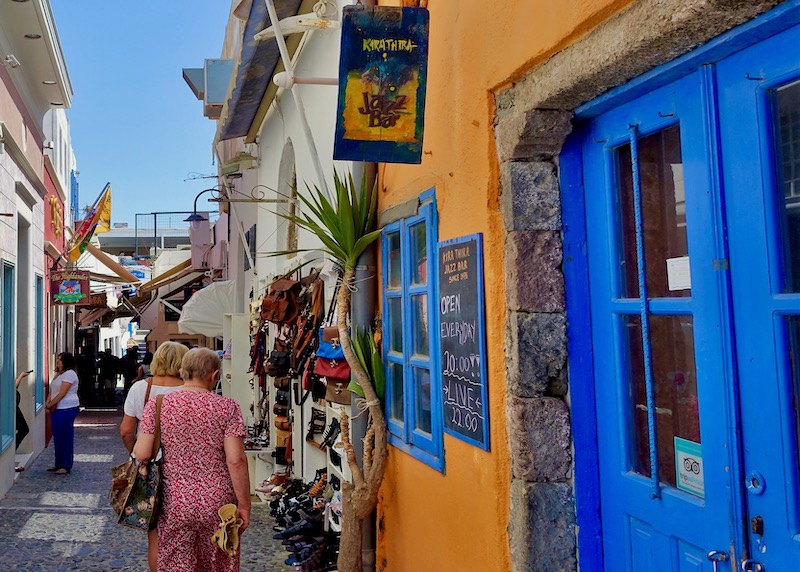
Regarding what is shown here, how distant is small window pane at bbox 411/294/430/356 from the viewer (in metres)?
4.38

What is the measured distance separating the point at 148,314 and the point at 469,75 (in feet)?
66.0

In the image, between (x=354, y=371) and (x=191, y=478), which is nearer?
(x=191, y=478)

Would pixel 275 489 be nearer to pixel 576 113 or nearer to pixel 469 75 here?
pixel 469 75

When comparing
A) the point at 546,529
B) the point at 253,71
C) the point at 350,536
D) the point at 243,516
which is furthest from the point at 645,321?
the point at 253,71

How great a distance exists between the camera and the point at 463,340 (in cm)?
362

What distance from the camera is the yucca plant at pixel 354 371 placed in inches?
189

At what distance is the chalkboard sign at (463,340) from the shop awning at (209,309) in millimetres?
9075

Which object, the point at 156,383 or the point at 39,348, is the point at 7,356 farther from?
the point at 156,383

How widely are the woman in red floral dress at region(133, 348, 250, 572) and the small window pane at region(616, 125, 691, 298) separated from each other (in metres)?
2.22

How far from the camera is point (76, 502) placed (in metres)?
8.21

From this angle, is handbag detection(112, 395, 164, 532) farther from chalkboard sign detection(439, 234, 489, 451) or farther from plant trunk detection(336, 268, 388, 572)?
chalkboard sign detection(439, 234, 489, 451)

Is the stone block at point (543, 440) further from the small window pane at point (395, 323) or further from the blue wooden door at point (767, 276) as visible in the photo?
the small window pane at point (395, 323)

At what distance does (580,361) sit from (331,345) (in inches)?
103

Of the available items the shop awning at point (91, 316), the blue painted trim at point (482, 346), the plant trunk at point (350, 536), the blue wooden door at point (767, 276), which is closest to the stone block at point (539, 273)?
the blue painted trim at point (482, 346)
